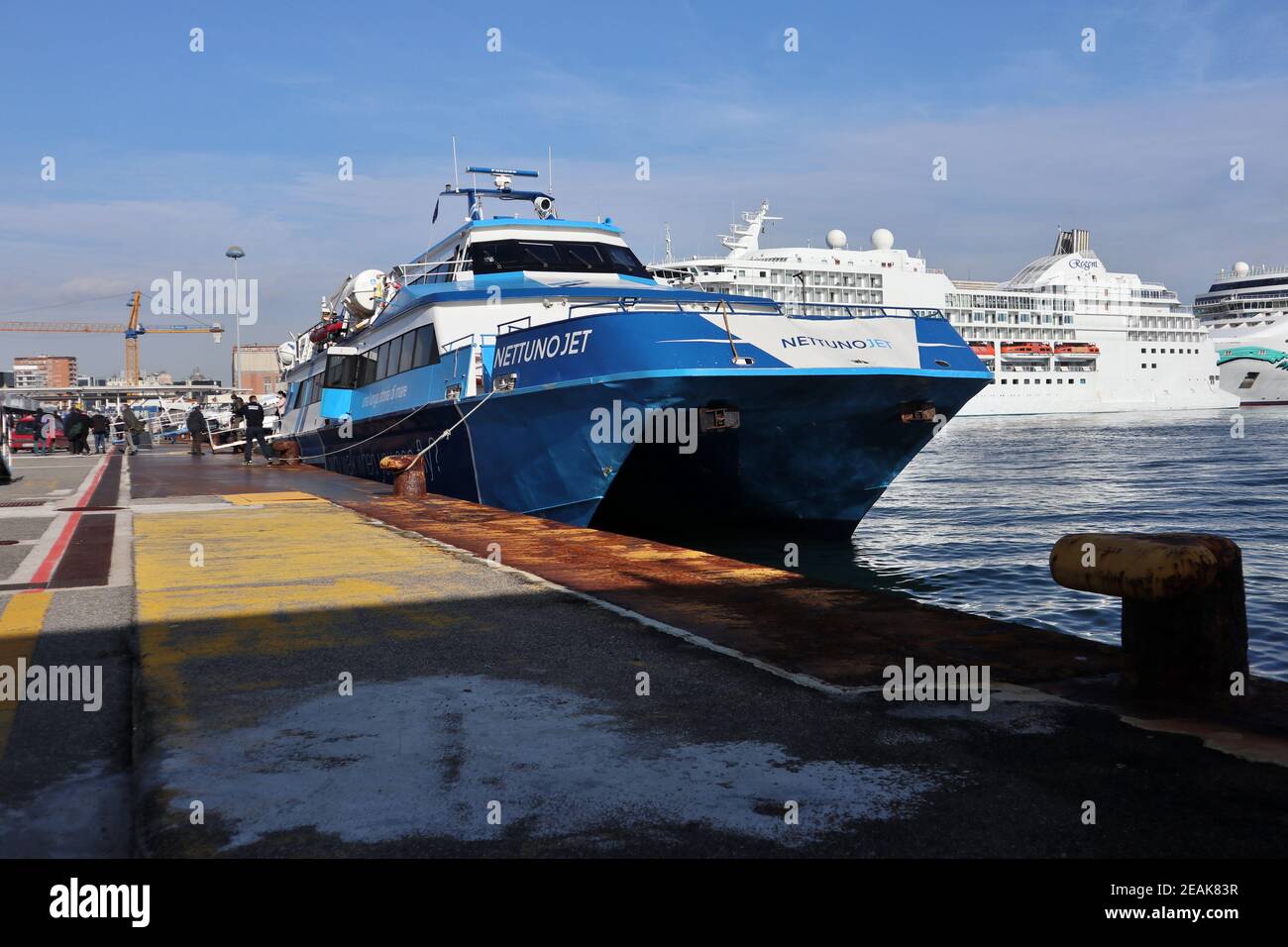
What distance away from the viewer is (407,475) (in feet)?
48.3

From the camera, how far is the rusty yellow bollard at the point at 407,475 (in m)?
14.7

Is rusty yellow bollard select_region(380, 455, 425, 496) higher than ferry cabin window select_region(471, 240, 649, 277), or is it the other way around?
ferry cabin window select_region(471, 240, 649, 277)

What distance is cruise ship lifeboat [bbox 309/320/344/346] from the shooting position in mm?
22969

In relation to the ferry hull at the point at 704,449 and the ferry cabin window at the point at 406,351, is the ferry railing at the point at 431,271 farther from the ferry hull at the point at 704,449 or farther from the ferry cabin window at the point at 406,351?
the ferry hull at the point at 704,449

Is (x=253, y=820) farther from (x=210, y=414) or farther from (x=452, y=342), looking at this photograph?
(x=210, y=414)

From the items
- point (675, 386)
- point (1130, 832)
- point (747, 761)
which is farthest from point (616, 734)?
point (675, 386)

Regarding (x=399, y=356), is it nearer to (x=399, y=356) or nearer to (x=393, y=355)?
(x=399, y=356)

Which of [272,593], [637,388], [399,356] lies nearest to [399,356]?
[399,356]

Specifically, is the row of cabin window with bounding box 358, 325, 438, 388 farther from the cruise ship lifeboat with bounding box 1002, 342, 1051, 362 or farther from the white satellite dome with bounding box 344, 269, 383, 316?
the cruise ship lifeboat with bounding box 1002, 342, 1051, 362

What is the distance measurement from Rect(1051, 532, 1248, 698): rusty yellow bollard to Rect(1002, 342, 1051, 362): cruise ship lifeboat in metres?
93.7

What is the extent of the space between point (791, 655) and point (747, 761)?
1533mm

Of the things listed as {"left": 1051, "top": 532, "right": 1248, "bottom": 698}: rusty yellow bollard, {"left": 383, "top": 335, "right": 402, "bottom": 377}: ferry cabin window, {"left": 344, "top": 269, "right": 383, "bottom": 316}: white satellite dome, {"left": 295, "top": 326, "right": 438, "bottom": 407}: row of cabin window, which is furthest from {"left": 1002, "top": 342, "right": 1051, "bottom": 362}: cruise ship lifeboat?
{"left": 1051, "top": 532, "right": 1248, "bottom": 698}: rusty yellow bollard

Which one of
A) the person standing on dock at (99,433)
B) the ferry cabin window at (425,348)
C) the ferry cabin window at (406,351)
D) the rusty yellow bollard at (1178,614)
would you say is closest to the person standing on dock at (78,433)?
the person standing on dock at (99,433)

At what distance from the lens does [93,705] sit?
464cm
